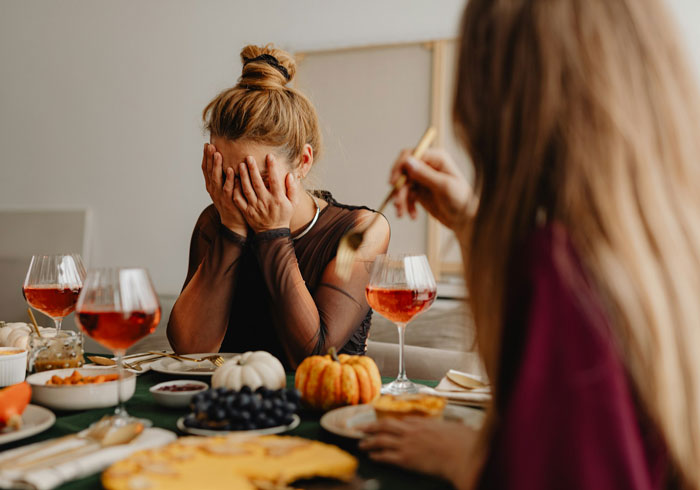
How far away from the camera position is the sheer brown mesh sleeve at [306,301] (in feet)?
4.79

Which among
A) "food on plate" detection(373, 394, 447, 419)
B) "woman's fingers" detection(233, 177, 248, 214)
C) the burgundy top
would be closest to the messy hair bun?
"woman's fingers" detection(233, 177, 248, 214)

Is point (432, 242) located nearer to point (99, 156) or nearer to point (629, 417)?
point (99, 156)

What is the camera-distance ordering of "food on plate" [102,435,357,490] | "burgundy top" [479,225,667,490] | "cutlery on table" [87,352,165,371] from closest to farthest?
"burgundy top" [479,225,667,490] → "food on plate" [102,435,357,490] → "cutlery on table" [87,352,165,371]

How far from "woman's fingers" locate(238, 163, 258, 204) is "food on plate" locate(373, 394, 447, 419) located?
0.88 m

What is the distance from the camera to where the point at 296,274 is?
1.54 metres

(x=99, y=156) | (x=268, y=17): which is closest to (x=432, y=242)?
(x=268, y=17)

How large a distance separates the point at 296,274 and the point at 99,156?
302 centimetres

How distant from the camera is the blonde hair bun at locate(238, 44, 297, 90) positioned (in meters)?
1.75

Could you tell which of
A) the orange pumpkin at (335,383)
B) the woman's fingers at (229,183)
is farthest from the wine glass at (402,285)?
the woman's fingers at (229,183)

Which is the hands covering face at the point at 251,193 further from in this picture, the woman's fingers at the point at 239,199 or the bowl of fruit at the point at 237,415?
the bowl of fruit at the point at 237,415

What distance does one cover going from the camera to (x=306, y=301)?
149cm

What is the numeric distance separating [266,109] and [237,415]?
1054 millimetres

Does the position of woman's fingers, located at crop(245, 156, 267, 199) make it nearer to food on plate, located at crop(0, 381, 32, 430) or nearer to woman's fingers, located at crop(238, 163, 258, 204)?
woman's fingers, located at crop(238, 163, 258, 204)

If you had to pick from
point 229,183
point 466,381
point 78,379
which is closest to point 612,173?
point 466,381
